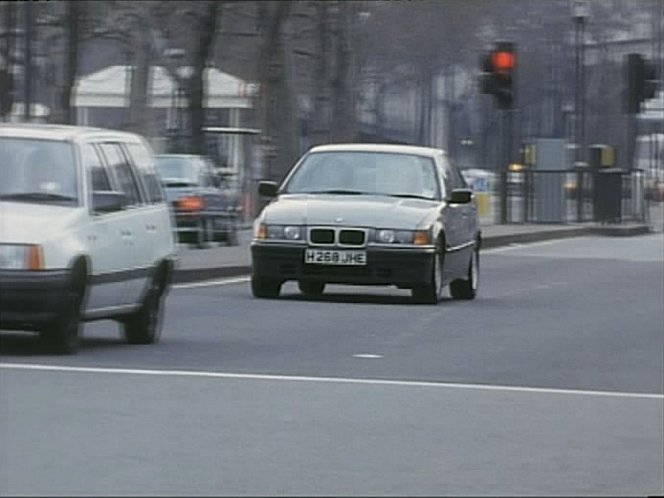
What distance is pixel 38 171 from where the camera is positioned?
48.6ft

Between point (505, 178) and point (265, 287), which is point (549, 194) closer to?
point (505, 178)

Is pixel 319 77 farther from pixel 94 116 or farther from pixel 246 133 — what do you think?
pixel 94 116

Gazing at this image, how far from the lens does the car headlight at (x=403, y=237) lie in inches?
803

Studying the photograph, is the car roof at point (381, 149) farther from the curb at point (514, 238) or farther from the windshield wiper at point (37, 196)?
the windshield wiper at point (37, 196)

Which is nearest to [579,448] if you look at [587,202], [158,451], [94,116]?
[158,451]

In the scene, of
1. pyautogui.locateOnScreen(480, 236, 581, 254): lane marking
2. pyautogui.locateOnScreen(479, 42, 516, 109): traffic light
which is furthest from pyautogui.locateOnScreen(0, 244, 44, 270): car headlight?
pyautogui.locateOnScreen(480, 236, 581, 254): lane marking

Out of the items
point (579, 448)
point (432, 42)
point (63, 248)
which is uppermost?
point (432, 42)

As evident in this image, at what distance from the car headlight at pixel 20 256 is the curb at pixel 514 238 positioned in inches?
300

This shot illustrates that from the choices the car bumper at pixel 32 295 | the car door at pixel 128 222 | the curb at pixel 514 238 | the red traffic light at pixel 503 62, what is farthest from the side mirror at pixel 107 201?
the red traffic light at pixel 503 62

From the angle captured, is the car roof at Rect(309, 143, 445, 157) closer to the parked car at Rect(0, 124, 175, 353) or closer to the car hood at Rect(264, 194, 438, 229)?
the car hood at Rect(264, 194, 438, 229)

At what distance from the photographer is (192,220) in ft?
113

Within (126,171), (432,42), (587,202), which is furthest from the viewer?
(587,202)

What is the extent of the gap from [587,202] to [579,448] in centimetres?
4209

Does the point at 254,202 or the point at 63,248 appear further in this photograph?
the point at 254,202
